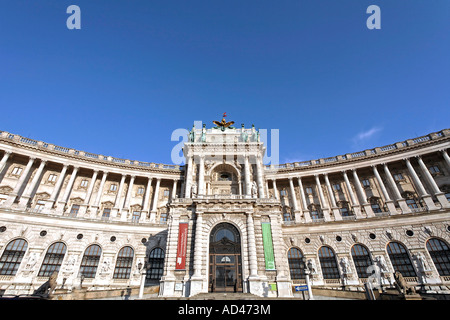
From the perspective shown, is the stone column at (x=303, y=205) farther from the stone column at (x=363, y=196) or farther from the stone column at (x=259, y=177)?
the stone column at (x=363, y=196)

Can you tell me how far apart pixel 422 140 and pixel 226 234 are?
3537cm

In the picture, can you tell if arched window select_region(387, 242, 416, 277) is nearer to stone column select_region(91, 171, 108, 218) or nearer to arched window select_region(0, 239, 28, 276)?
stone column select_region(91, 171, 108, 218)

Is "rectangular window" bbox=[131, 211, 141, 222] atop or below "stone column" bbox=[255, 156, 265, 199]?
below

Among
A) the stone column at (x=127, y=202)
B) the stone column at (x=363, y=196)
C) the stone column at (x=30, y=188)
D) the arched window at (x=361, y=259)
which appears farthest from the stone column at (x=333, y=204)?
the stone column at (x=30, y=188)

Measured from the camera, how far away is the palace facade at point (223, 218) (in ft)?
78.1

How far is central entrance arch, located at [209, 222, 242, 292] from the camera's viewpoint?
73.7ft

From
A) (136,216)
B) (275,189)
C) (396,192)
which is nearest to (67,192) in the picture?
(136,216)

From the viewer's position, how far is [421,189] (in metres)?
31.1

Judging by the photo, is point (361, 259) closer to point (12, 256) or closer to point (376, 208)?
point (376, 208)

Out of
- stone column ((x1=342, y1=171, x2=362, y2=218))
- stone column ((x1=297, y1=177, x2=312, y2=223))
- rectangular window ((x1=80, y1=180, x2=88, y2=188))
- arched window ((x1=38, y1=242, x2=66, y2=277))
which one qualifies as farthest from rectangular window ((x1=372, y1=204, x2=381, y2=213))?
rectangular window ((x1=80, y1=180, x2=88, y2=188))

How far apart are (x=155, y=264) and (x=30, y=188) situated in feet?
72.3

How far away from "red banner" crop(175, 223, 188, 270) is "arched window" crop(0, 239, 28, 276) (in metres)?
21.5
